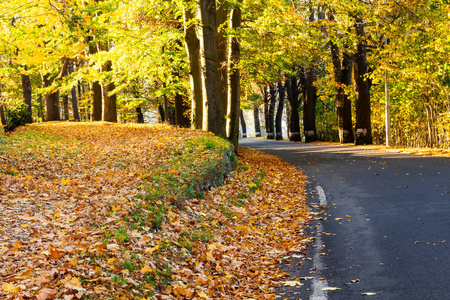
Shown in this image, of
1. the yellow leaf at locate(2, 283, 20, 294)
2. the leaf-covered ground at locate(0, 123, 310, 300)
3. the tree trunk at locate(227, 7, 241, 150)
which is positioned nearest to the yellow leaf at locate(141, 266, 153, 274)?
the leaf-covered ground at locate(0, 123, 310, 300)

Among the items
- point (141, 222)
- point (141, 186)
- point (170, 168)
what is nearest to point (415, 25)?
point (170, 168)

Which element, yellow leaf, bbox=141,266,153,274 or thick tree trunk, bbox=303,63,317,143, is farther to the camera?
thick tree trunk, bbox=303,63,317,143

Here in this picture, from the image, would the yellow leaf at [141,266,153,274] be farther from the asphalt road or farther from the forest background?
the forest background

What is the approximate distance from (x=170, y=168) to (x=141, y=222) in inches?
148

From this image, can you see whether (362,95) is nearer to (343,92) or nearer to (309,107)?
(343,92)

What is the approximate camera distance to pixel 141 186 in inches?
332

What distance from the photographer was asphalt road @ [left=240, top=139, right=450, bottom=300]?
4984 mm

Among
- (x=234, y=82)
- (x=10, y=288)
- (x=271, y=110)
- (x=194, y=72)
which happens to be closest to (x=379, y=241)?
(x=10, y=288)

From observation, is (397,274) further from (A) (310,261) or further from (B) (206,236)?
(B) (206,236)

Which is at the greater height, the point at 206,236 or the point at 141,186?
the point at 141,186

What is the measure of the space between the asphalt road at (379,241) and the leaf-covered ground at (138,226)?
52 cm

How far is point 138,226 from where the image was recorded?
641 cm

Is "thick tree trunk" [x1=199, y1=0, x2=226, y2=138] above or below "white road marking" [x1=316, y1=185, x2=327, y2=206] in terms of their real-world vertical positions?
above

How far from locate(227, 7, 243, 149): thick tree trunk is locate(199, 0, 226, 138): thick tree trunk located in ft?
4.01
